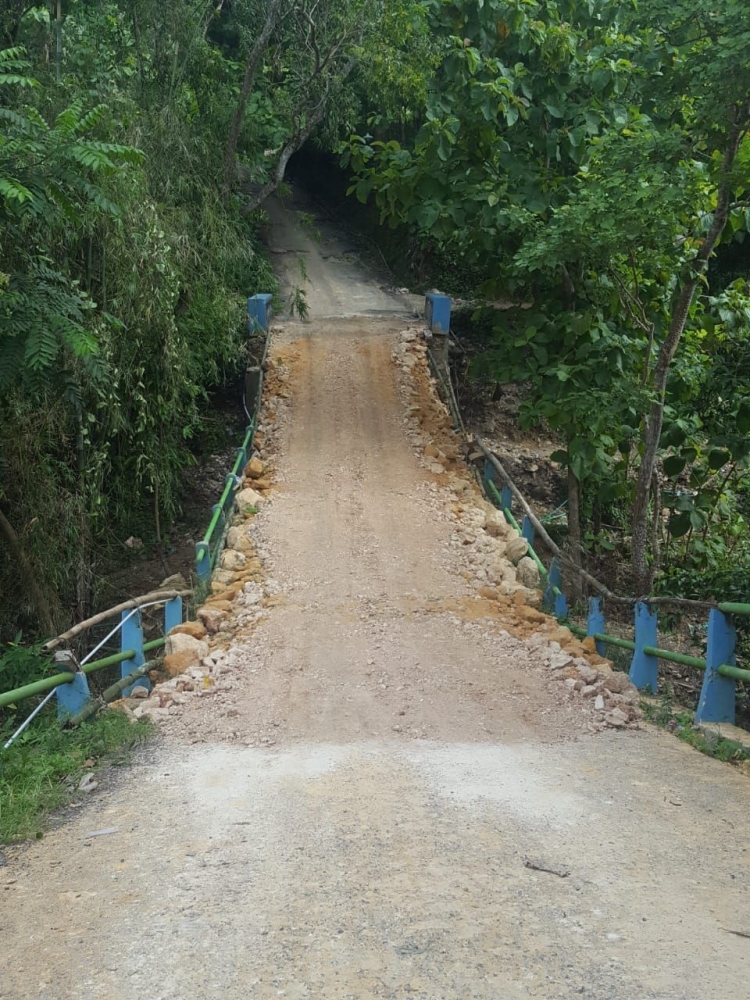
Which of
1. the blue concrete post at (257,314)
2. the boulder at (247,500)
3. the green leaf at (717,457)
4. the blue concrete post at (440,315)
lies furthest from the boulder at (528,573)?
the blue concrete post at (257,314)

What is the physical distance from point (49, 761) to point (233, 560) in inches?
163

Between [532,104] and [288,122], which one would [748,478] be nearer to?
[532,104]

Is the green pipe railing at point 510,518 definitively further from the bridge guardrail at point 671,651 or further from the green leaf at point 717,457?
the green leaf at point 717,457

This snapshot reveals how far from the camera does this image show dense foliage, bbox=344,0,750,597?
22.6 feet

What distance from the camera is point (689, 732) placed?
16.9 feet

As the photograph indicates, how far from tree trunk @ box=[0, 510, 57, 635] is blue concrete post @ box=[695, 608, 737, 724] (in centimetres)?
617

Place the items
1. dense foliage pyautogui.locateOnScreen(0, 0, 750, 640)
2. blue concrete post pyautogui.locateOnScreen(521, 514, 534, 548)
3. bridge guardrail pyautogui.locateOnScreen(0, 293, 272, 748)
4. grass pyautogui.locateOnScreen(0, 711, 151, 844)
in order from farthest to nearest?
blue concrete post pyautogui.locateOnScreen(521, 514, 534, 548), dense foliage pyautogui.locateOnScreen(0, 0, 750, 640), bridge guardrail pyautogui.locateOnScreen(0, 293, 272, 748), grass pyautogui.locateOnScreen(0, 711, 151, 844)

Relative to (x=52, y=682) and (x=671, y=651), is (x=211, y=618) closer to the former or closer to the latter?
(x=52, y=682)

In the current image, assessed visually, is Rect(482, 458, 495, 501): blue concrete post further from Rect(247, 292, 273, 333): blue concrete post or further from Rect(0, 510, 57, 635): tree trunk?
Rect(0, 510, 57, 635): tree trunk

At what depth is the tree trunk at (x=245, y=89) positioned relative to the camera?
1240 centimetres

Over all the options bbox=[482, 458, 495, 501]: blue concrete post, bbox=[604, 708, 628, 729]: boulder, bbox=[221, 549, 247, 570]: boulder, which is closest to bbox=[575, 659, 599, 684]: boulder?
bbox=[604, 708, 628, 729]: boulder

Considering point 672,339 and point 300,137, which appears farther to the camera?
point 300,137

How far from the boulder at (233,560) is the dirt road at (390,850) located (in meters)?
1.50

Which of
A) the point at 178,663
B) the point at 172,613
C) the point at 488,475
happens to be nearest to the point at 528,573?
the point at 488,475
